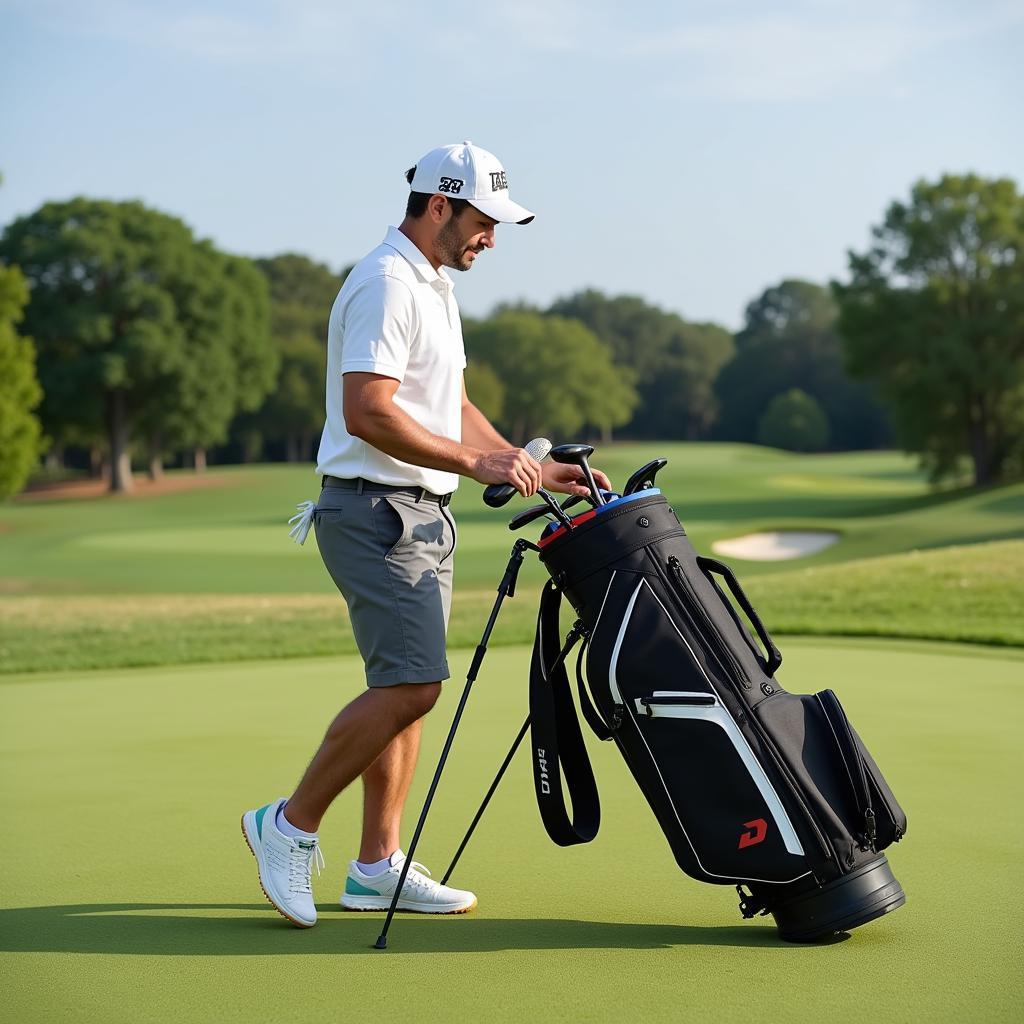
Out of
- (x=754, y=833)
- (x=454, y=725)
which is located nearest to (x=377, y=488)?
(x=454, y=725)

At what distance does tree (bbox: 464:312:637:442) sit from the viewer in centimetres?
6925

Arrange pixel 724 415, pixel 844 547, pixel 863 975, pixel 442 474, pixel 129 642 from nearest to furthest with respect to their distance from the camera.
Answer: pixel 863 975 < pixel 442 474 < pixel 129 642 < pixel 844 547 < pixel 724 415

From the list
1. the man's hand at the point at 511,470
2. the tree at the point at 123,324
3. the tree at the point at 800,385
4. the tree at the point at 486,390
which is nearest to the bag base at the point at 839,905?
the man's hand at the point at 511,470

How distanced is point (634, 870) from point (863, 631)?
5645 millimetres

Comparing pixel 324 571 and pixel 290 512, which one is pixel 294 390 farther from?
pixel 324 571

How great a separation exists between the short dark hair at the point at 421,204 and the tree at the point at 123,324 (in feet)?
138

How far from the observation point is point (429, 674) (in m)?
3.58

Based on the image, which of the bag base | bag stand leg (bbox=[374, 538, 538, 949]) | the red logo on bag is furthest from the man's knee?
the bag base

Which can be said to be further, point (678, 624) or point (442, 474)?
point (442, 474)

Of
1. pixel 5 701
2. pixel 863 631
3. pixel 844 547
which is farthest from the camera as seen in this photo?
pixel 844 547

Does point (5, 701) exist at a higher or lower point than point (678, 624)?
lower

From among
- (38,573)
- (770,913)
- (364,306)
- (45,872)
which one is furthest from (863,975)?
(38,573)

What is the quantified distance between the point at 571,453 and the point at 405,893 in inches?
46.1

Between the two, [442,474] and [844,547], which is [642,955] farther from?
[844,547]
